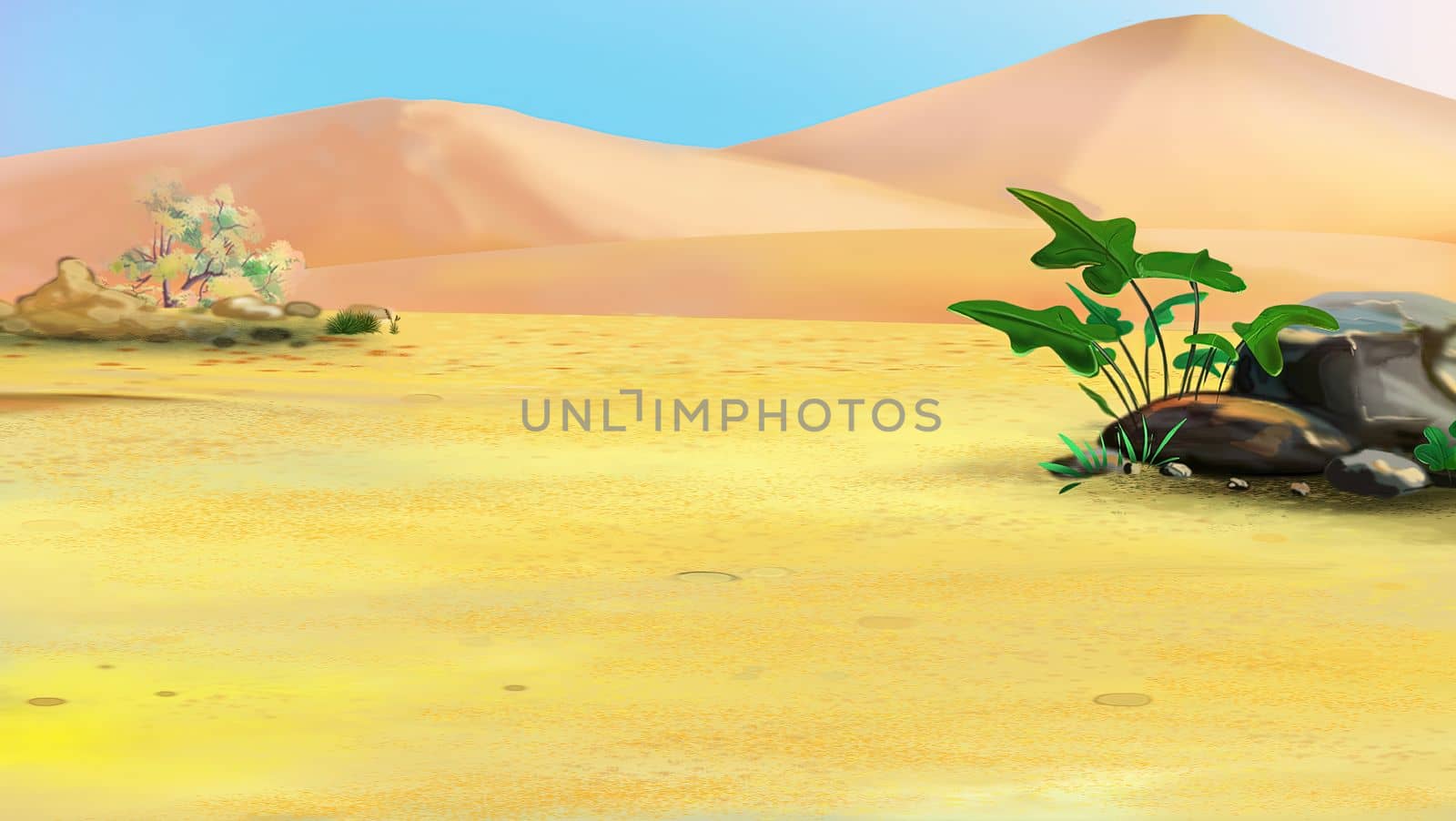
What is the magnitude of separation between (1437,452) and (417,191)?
53.8 meters

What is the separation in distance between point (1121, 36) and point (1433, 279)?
4721 centimetres

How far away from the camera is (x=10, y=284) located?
166 ft

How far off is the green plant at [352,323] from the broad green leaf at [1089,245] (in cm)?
1068

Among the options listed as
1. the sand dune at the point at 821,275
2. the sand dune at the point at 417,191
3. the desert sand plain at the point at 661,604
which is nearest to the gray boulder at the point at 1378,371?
the desert sand plain at the point at 661,604

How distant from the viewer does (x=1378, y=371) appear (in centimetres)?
905

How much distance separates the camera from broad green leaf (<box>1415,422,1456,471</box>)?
8.59 metres

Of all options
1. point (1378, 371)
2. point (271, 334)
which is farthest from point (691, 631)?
point (271, 334)

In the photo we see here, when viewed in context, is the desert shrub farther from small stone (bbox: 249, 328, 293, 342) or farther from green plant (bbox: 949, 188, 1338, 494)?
green plant (bbox: 949, 188, 1338, 494)

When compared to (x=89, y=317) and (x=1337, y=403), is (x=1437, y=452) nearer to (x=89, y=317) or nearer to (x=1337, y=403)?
(x=1337, y=403)

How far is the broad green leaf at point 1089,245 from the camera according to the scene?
29.9ft

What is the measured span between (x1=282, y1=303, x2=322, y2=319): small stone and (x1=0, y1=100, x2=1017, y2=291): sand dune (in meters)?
37.4

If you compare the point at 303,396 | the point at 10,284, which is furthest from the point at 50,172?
the point at 303,396

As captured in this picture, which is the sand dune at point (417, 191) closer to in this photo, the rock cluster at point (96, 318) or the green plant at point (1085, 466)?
the rock cluster at point (96, 318)

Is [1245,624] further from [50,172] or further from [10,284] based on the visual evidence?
[50,172]
